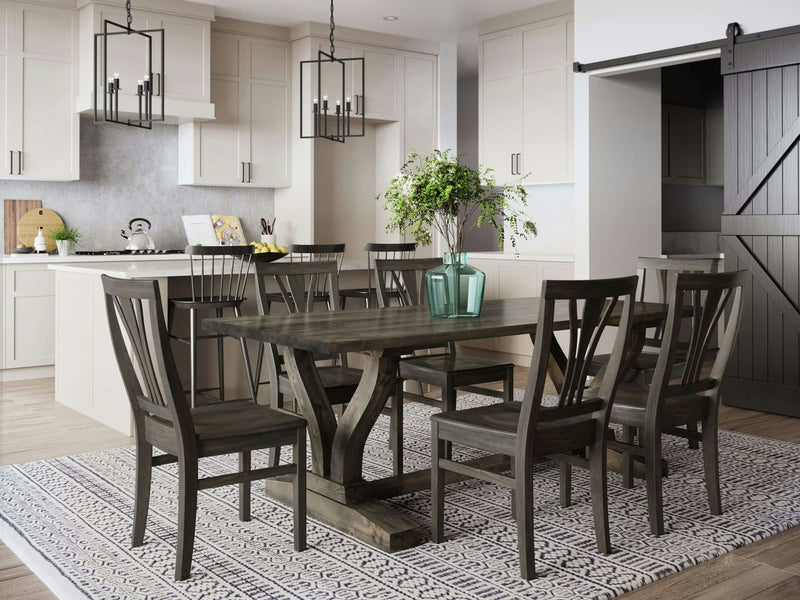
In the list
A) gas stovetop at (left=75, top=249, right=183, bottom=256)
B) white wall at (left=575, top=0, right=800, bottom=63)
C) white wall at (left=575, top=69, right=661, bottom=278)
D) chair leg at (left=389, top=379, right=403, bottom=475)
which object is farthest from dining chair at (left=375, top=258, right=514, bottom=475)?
gas stovetop at (left=75, top=249, right=183, bottom=256)

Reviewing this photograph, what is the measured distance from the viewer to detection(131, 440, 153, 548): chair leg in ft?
9.15

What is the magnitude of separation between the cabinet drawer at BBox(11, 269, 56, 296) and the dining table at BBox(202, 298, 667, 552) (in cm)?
360

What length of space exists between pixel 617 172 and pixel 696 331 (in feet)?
11.4

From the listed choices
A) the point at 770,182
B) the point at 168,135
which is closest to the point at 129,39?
the point at 168,135

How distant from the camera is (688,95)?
763cm

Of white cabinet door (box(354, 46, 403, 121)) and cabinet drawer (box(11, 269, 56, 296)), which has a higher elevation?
white cabinet door (box(354, 46, 403, 121))

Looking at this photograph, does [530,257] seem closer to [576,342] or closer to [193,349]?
[193,349]

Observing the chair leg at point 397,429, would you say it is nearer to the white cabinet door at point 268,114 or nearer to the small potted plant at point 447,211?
the small potted plant at point 447,211

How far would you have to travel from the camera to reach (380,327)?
303 cm

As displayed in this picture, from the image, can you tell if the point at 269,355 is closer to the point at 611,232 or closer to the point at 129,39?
the point at 611,232

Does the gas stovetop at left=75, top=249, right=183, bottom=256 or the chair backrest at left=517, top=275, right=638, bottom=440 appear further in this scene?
the gas stovetop at left=75, top=249, right=183, bottom=256

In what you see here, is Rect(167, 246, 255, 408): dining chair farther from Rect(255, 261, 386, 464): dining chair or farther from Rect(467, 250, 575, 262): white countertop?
Rect(467, 250, 575, 262): white countertop

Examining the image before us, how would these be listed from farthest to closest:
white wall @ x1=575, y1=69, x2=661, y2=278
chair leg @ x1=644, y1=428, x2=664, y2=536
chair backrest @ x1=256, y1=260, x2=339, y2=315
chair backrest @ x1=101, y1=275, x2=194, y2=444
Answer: white wall @ x1=575, y1=69, x2=661, y2=278
chair backrest @ x1=256, y1=260, x2=339, y2=315
chair leg @ x1=644, y1=428, x2=664, y2=536
chair backrest @ x1=101, y1=275, x2=194, y2=444

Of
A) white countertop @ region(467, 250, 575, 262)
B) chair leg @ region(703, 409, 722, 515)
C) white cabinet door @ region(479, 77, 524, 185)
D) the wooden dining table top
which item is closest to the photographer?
the wooden dining table top
